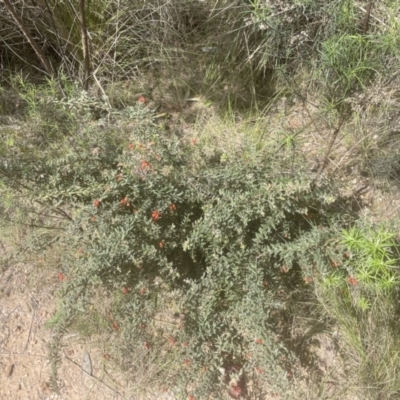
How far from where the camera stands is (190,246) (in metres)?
1.83

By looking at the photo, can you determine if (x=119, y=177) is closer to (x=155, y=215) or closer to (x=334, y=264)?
(x=155, y=215)

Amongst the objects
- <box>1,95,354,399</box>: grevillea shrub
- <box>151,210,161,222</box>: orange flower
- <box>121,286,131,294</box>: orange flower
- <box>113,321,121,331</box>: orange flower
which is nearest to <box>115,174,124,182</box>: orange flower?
<box>1,95,354,399</box>: grevillea shrub

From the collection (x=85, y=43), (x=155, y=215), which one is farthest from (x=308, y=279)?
(x=85, y=43)

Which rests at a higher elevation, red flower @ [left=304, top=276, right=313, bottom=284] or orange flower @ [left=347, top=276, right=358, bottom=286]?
orange flower @ [left=347, top=276, right=358, bottom=286]

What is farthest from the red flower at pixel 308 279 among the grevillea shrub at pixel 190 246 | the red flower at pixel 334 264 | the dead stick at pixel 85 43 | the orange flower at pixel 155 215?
the dead stick at pixel 85 43

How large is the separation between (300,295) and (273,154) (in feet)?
2.13

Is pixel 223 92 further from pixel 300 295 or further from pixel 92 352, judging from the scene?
pixel 92 352

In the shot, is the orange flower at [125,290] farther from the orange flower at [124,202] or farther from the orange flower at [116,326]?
the orange flower at [124,202]

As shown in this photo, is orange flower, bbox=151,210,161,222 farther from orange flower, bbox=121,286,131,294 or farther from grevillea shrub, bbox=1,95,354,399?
orange flower, bbox=121,286,131,294

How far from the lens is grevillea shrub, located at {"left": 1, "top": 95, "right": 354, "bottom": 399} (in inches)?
67.7

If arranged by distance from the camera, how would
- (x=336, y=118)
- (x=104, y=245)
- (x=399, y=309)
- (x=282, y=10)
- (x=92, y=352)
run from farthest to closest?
(x=336, y=118), (x=282, y=10), (x=92, y=352), (x=399, y=309), (x=104, y=245)

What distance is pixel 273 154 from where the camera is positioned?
6.53 feet

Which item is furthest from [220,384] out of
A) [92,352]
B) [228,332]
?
[92,352]

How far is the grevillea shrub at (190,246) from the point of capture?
1.72 meters
